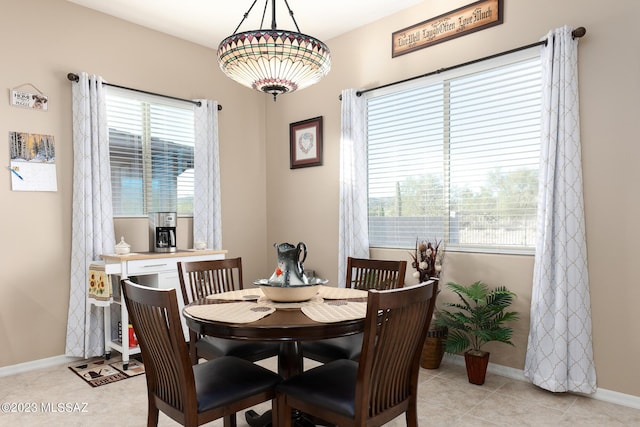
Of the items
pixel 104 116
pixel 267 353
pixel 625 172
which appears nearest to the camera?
pixel 267 353

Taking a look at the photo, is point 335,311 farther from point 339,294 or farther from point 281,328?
point 339,294

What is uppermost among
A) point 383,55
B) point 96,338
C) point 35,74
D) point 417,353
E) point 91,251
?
point 383,55

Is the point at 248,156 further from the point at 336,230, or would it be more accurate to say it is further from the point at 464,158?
the point at 464,158

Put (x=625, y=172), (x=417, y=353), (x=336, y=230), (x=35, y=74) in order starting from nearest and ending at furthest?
(x=417, y=353) < (x=625, y=172) < (x=35, y=74) < (x=336, y=230)

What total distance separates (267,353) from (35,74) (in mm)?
2785

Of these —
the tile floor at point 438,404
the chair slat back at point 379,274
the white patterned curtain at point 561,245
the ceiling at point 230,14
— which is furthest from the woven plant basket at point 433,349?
the ceiling at point 230,14

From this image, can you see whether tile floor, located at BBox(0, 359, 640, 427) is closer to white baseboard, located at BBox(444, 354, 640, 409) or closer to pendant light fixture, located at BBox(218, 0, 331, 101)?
white baseboard, located at BBox(444, 354, 640, 409)

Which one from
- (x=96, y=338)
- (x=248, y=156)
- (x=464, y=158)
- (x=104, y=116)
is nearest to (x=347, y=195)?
(x=464, y=158)

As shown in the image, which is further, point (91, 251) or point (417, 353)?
point (91, 251)

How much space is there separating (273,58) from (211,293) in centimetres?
155

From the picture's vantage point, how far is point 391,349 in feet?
5.51

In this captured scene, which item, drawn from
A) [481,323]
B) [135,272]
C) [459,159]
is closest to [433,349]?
[481,323]

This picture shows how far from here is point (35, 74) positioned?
Result: 336 cm

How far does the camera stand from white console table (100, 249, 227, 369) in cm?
330
